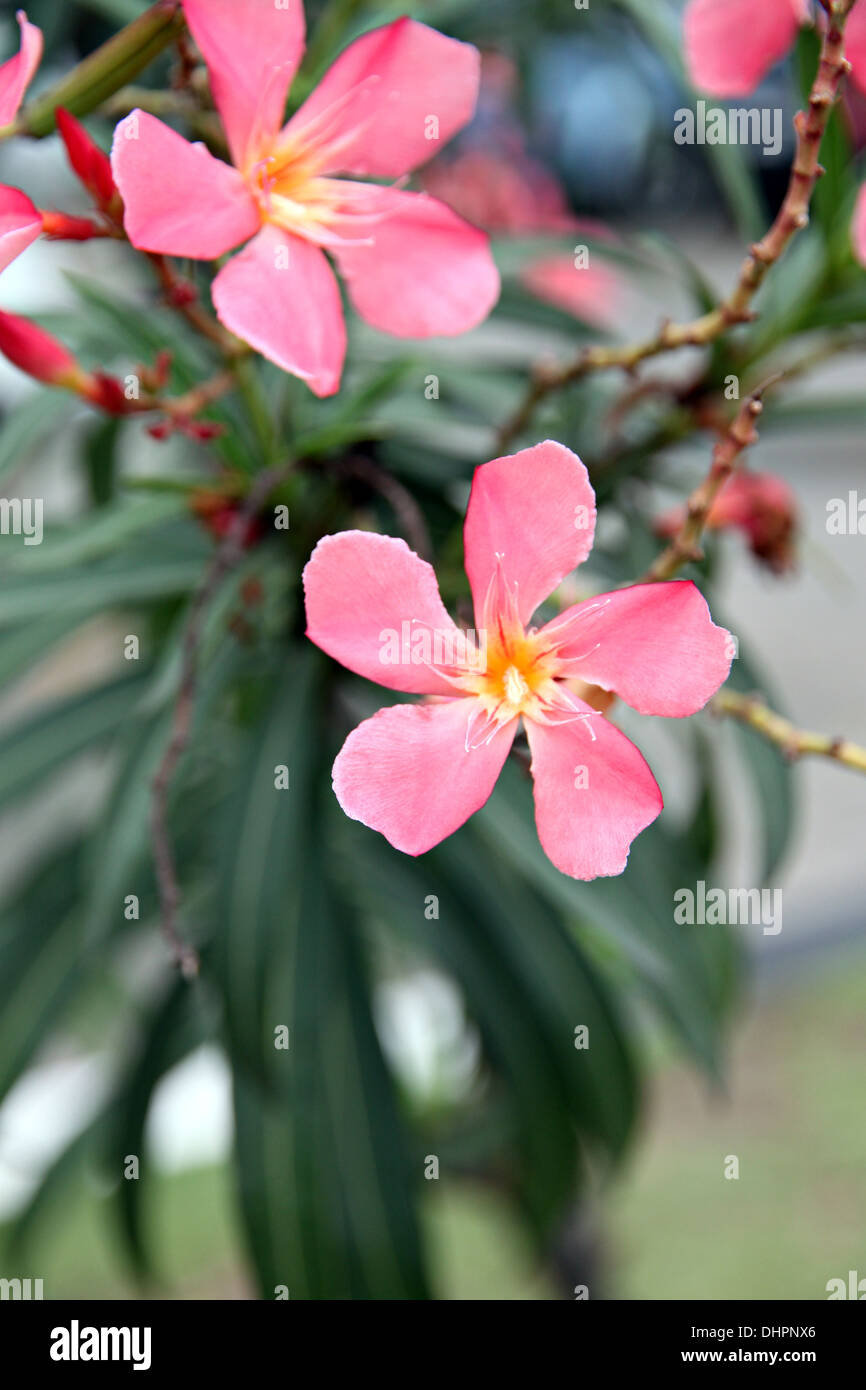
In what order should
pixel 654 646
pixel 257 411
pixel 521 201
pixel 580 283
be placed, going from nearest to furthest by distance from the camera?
pixel 654 646, pixel 257 411, pixel 521 201, pixel 580 283

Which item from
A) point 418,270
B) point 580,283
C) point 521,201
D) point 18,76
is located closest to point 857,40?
point 418,270

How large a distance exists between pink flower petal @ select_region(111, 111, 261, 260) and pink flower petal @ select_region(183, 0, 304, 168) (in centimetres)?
4

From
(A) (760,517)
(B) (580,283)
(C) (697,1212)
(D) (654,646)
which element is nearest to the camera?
(D) (654,646)

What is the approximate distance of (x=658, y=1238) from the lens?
2.17 m

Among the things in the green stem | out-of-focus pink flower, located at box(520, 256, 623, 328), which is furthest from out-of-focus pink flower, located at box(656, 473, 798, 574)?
out-of-focus pink flower, located at box(520, 256, 623, 328)

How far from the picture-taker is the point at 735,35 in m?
0.55

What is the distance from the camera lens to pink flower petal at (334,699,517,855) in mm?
354

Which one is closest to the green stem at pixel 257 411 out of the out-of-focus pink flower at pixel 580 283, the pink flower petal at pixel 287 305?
the pink flower petal at pixel 287 305

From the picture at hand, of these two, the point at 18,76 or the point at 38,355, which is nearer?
the point at 18,76

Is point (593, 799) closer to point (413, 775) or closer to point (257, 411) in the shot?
point (413, 775)

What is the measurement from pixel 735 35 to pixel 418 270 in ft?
0.70
